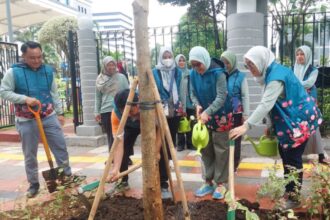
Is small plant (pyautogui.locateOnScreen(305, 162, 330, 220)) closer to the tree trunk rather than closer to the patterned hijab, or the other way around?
the tree trunk

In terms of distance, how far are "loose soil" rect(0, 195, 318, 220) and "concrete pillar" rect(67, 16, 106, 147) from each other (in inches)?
141

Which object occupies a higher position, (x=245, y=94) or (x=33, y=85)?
(x=33, y=85)

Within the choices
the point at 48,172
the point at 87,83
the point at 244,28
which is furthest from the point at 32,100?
the point at 244,28

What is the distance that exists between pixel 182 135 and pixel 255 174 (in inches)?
76.9

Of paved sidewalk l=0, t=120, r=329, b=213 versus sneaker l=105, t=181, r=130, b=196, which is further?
paved sidewalk l=0, t=120, r=329, b=213

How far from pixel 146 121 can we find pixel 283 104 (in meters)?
1.16

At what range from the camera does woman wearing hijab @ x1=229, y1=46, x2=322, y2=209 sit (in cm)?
279

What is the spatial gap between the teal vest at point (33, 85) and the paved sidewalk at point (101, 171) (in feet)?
2.65

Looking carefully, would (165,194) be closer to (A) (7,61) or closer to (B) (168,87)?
(B) (168,87)

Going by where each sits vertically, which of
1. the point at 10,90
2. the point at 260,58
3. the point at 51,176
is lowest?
the point at 51,176

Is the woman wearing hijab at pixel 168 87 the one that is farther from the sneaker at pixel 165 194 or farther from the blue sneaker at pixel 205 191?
the blue sneaker at pixel 205 191

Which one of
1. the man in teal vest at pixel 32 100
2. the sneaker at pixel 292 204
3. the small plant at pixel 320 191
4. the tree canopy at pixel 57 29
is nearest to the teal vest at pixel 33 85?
the man in teal vest at pixel 32 100

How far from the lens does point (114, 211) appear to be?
3.01 m

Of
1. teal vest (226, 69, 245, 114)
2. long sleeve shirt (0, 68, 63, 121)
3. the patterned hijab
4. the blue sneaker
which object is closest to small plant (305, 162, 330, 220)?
the blue sneaker
